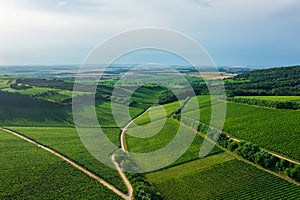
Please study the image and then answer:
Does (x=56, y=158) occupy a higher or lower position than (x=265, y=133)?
lower

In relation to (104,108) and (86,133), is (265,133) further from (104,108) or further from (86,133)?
(104,108)

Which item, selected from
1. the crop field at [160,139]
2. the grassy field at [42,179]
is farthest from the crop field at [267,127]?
the grassy field at [42,179]

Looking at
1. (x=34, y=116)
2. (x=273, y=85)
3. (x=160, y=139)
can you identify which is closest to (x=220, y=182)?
(x=160, y=139)

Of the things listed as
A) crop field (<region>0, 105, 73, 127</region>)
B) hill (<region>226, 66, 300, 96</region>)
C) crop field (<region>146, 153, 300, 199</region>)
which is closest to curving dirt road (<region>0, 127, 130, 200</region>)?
crop field (<region>146, 153, 300, 199</region>)

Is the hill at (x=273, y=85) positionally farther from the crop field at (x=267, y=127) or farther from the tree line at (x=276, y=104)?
the crop field at (x=267, y=127)

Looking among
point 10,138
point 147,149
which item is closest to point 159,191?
point 147,149

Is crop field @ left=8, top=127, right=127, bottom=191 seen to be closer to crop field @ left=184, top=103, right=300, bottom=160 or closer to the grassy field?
the grassy field
